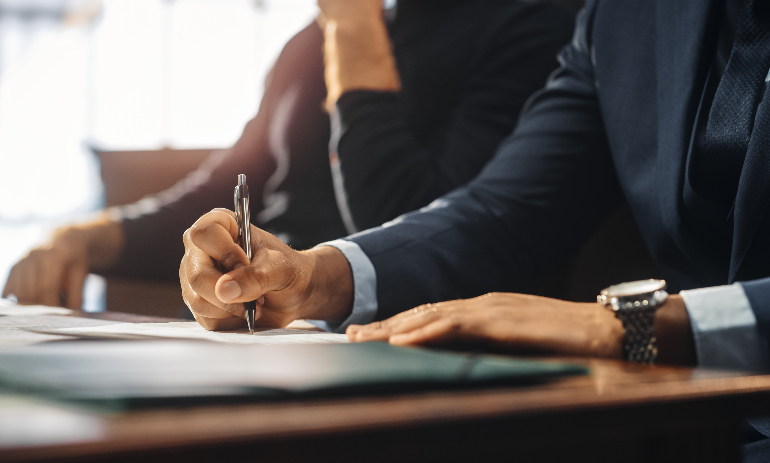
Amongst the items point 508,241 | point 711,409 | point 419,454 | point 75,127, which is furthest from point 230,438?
point 75,127

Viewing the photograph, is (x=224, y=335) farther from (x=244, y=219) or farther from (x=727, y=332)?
(x=727, y=332)

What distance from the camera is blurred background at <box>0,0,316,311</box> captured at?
5516 millimetres

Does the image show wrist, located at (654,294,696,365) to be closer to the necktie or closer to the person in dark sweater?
the necktie

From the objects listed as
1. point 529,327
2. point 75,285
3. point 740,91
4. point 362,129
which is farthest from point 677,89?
point 75,285

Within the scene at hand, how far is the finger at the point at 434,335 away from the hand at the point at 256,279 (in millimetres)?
186

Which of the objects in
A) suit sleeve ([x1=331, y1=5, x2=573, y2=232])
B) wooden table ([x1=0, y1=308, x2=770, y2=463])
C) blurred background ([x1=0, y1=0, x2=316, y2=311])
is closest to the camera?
wooden table ([x1=0, y1=308, x2=770, y2=463])

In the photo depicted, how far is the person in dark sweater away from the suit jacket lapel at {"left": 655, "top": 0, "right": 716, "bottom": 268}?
0.41m

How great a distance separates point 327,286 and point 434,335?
0.85 feet

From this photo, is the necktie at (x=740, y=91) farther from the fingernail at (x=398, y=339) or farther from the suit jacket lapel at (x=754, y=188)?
the fingernail at (x=398, y=339)

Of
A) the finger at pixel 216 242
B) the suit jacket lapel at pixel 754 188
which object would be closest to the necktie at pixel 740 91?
the suit jacket lapel at pixel 754 188

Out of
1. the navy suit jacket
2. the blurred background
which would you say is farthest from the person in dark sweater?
the blurred background

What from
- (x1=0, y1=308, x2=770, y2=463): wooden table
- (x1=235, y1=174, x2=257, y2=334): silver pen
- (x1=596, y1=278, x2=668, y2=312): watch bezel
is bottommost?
(x1=596, y1=278, x2=668, y2=312): watch bezel

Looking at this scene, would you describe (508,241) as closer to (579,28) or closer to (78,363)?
(579,28)

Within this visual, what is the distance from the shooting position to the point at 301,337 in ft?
1.41
